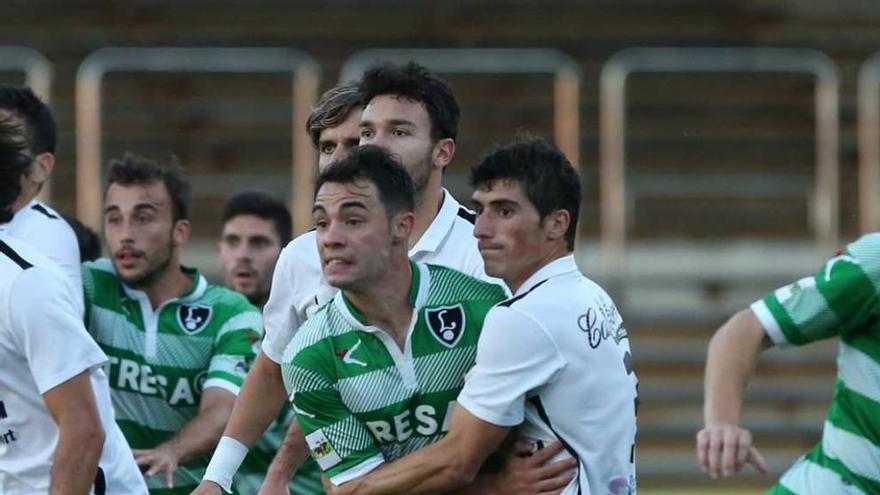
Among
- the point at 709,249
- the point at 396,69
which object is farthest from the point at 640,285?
the point at 396,69

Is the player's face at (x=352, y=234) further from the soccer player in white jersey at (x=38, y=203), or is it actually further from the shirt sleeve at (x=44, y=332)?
the soccer player in white jersey at (x=38, y=203)

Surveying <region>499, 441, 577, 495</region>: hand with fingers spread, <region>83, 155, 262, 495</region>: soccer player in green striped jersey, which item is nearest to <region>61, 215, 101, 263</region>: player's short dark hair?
<region>83, 155, 262, 495</region>: soccer player in green striped jersey

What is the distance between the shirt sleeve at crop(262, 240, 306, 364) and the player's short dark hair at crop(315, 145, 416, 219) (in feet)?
2.20

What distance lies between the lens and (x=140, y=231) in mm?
6004

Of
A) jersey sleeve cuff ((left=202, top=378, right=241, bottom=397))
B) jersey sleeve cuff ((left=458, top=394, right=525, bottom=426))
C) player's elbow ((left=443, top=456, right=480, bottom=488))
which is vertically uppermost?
jersey sleeve cuff ((left=458, top=394, right=525, bottom=426))

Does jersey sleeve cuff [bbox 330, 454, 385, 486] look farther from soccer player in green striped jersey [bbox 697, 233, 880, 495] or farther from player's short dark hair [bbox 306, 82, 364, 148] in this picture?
player's short dark hair [bbox 306, 82, 364, 148]

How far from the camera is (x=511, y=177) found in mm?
4312

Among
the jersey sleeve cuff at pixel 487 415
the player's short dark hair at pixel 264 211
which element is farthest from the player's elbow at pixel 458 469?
the player's short dark hair at pixel 264 211

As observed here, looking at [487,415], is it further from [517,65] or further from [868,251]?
[517,65]

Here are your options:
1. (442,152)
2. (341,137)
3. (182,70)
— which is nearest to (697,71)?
(182,70)

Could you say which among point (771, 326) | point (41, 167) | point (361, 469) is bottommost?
point (361, 469)

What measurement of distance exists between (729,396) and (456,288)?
72 cm

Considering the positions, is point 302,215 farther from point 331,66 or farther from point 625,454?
point 625,454

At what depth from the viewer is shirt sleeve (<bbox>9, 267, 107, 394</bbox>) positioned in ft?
13.9
